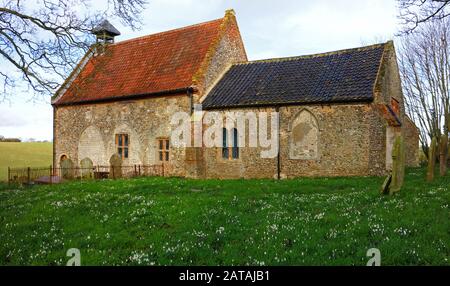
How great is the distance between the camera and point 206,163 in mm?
24438

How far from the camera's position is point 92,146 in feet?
94.4

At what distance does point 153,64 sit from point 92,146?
7.74 m

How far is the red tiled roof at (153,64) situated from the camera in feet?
84.6

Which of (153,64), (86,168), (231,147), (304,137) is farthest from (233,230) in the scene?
(153,64)

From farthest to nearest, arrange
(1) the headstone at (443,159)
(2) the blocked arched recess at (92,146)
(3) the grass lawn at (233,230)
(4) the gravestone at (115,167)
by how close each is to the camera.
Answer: (2) the blocked arched recess at (92,146), (4) the gravestone at (115,167), (1) the headstone at (443,159), (3) the grass lawn at (233,230)

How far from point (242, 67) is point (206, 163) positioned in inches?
309

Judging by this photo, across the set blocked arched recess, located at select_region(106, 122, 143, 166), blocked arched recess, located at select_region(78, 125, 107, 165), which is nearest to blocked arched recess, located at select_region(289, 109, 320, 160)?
blocked arched recess, located at select_region(106, 122, 143, 166)

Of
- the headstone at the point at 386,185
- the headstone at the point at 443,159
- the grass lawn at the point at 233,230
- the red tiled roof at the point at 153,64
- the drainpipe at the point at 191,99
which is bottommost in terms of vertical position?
the grass lawn at the point at 233,230

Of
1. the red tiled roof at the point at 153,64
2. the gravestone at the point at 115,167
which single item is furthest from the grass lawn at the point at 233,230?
the red tiled roof at the point at 153,64

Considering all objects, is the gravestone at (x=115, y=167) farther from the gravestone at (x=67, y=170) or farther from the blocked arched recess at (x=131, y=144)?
the gravestone at (x=67, y=170)

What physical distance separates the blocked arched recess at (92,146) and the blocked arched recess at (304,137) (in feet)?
46.5

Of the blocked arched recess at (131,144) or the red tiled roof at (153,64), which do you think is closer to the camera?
the red tiled roof at (153,64)

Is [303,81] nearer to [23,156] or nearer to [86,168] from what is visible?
[86,168]
